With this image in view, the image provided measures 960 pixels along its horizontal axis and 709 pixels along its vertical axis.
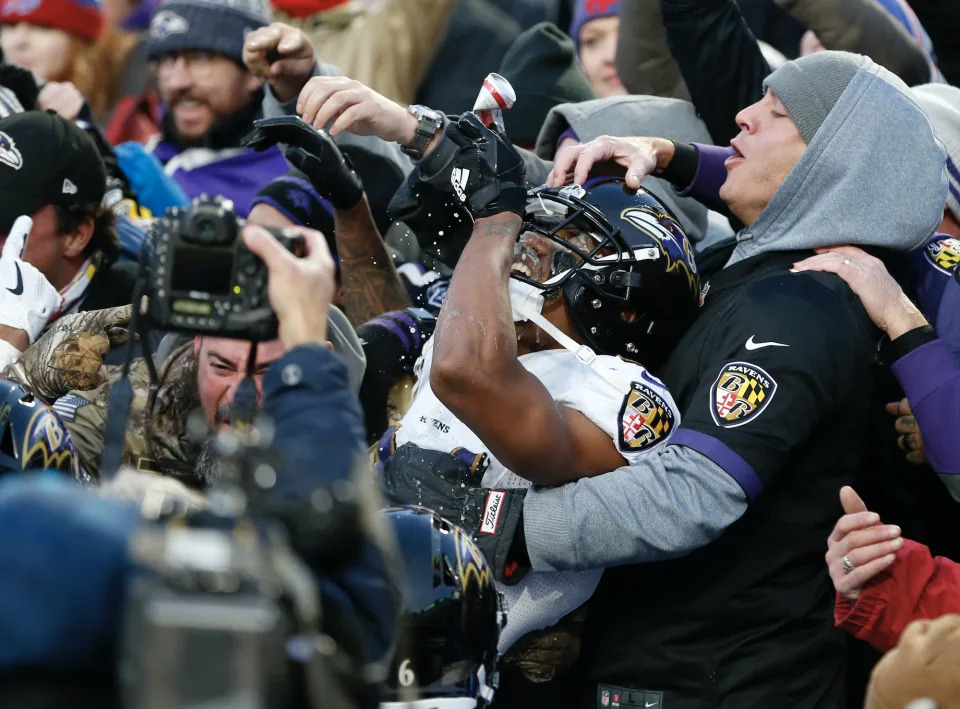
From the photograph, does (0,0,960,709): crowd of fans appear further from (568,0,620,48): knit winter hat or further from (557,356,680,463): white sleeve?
(568,0,620,48): knit winter hat

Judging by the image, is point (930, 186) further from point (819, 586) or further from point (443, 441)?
Answer: point (443, 441)

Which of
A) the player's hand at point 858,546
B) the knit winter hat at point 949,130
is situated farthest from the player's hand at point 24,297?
the knit winter hat at point 949,130

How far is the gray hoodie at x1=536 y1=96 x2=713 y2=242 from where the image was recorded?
209 inches

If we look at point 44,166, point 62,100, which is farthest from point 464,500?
point 62,100

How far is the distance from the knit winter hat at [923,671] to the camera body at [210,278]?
1.29 metres

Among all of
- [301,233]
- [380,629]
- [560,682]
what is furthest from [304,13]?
[380,629]

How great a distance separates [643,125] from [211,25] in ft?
7.10

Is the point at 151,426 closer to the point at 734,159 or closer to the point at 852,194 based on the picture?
the point at 734,159

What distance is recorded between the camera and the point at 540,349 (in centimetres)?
417

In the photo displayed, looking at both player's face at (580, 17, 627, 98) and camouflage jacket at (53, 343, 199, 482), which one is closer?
camouflage jacket at (53, 343, 199, 482)

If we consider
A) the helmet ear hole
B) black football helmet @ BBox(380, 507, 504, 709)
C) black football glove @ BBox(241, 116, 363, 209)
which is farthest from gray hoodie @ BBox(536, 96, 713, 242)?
the helmet ear hole

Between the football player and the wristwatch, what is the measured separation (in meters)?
0.07

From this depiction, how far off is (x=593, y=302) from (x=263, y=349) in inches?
35.2

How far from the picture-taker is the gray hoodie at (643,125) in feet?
17.4
